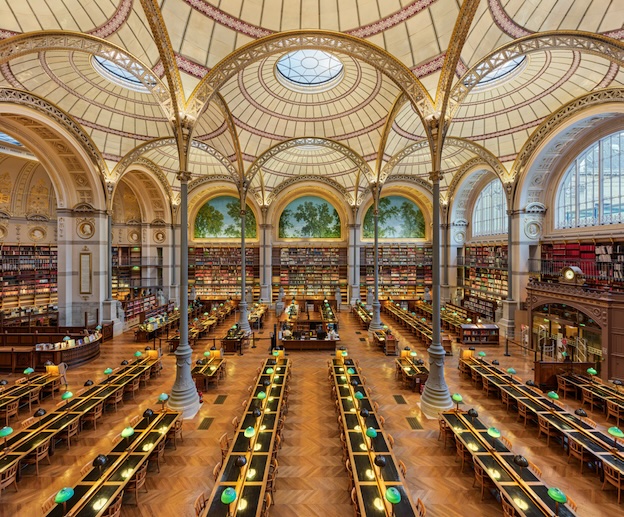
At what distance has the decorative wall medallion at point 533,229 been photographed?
57.5 ft

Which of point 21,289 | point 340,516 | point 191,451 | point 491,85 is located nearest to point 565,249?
point 491,85

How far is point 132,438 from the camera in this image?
6.95 m

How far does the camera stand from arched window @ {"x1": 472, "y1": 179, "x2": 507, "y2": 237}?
70.1 feet

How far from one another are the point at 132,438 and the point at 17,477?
2336mm

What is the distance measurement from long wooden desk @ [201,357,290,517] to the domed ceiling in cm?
852

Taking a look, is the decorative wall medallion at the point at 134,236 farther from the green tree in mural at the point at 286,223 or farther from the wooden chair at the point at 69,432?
the wooden chair at the point at 69,432

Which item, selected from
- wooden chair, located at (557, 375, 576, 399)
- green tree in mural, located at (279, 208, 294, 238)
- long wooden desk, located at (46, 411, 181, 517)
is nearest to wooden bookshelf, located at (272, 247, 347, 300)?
green tree in mural, located at (279, 208, 294, 238)

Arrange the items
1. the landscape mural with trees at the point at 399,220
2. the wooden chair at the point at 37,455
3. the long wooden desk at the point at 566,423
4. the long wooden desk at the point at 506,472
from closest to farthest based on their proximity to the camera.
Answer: the long wooden desk at the point at 506,472
the long wooden desk at the point at 566,423
the wooden chair at the point at 37,455
the landscape mural with trees at the point at 399,220

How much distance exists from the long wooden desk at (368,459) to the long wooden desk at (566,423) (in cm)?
427

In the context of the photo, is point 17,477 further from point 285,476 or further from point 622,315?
point 622,315

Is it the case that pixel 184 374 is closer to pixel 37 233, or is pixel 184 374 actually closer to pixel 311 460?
pixel 311 460

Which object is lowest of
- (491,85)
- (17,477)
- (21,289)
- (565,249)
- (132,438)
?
(17,477)

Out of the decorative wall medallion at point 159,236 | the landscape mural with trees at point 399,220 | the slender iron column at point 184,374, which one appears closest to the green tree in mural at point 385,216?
the landscape mural with trees at point 399,220

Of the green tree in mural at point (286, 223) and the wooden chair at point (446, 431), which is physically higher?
the green tree in mural at point (286, 223)
